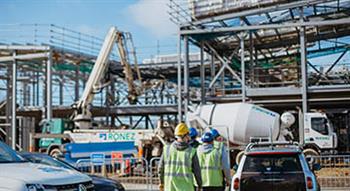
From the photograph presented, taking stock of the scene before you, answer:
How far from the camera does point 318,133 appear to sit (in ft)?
80.5

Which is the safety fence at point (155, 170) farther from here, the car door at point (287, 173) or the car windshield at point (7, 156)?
the car windshield at point (7, 156)

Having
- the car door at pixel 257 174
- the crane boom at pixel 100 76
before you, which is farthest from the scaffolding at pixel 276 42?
the car door at pixel 257 174

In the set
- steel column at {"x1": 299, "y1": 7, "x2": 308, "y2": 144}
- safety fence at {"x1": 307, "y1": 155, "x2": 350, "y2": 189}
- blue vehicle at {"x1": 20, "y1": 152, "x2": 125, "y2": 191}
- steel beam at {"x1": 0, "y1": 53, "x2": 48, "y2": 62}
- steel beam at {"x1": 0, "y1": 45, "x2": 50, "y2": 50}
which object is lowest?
safety fence at {"x1": 307, "y1": 155, "x2": 350, "y2": 189}

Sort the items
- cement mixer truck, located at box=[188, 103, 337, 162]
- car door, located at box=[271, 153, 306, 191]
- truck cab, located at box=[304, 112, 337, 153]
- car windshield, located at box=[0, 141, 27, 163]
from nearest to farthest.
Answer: car windshield, located at box=[0, 141, 27, 163] < car door, located at box=[271, 153, 306, 191] < cement mixer truck, located at box=[188, 103, 337, 162] < truck cab, located at box=[304, 112, 337, 153]

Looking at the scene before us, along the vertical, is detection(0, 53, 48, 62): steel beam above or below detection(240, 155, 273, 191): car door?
above

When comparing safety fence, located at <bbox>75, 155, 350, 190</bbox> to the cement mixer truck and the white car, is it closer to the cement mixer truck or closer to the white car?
the cement mixer truck

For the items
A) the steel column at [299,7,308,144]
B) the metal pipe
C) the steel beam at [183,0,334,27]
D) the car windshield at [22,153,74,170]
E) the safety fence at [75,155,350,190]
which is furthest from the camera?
the metal pipe

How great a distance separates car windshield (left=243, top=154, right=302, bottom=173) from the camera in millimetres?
9461

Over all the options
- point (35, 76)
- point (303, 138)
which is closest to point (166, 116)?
point (35, 76)

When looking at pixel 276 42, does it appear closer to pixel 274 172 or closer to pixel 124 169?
pixel 124 169

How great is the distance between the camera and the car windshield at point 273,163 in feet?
31.0

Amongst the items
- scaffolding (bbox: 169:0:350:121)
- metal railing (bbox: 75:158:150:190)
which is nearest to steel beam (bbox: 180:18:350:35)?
scaffolding (bbox: 169:0:350:121)

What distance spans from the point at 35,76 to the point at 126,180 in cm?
2260

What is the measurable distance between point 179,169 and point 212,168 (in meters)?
1.72
